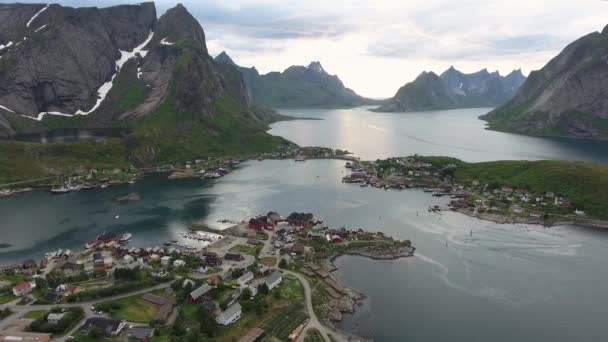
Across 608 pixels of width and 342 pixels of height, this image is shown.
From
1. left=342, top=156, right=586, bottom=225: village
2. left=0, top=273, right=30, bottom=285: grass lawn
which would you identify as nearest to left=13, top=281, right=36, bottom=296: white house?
left=0, top=273, right=30, bottom=285: grass lawn

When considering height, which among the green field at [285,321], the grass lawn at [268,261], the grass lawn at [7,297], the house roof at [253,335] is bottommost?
the green field at [285,321]

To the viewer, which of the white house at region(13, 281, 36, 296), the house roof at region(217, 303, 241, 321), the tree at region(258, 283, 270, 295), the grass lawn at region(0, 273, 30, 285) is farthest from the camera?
the grass lawn at region(0, 273, 30, 285)

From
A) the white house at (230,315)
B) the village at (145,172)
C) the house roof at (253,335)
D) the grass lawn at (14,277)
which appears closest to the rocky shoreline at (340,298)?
the house roof at (253,335)

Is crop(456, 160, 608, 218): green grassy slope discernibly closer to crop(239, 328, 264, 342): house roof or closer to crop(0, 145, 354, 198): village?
crop(0, 145, 354, 198): village

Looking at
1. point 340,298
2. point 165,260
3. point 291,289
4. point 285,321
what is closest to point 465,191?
point 340,298

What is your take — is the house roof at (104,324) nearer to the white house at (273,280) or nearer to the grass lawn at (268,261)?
the white house at (273,280)

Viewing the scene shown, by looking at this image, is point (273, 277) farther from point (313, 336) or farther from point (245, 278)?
point (313, 336)

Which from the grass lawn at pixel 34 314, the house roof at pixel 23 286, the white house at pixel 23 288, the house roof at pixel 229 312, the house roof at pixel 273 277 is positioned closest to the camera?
the house roof at pixel 229 312
